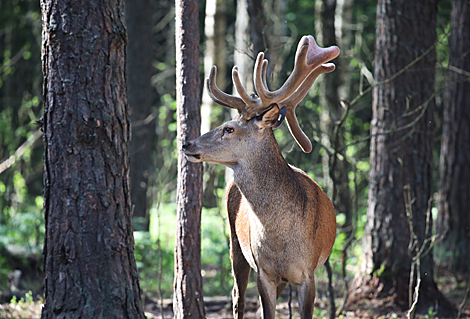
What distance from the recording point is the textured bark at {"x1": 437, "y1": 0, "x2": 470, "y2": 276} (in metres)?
8.90

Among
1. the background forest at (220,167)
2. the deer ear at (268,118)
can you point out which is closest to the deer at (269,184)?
the deer ear at (268,118)

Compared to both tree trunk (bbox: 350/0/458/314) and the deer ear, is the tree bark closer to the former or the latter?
tree trunk (bbox: 350/0/458/314)

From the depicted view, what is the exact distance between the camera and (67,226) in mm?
3629

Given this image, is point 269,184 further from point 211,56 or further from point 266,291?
point 211,56

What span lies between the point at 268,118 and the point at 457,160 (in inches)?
233

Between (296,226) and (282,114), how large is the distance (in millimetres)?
1034

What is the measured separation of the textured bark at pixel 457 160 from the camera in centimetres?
890

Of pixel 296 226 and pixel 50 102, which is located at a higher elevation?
pixel 50 102

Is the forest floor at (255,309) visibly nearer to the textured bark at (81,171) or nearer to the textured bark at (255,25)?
the textured bark at (81,171)

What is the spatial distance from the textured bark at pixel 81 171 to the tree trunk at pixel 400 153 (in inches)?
158

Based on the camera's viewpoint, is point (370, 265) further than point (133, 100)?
No

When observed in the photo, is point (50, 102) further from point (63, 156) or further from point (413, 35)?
point (413, 35)

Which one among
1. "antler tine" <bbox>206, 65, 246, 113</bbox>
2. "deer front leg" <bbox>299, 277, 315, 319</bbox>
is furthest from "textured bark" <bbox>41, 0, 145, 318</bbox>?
"deer front leg" <bbox>299, 277, 315, 319</bbox>

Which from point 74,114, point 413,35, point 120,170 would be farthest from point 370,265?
point 74,114
